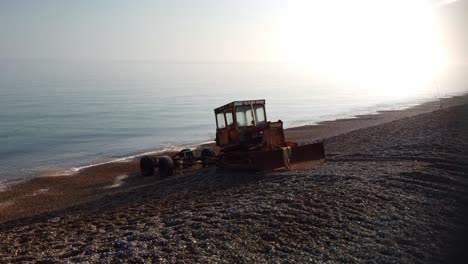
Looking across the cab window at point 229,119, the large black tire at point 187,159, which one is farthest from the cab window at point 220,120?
the large black tire at point 187,159

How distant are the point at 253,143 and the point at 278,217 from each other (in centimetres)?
752

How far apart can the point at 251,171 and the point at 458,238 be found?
26.6 feet

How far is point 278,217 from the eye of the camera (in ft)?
35.3

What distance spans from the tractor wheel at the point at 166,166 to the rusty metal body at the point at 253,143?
320 centimetres

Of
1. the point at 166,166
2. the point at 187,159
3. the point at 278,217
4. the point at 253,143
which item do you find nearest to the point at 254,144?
the point at 253,143

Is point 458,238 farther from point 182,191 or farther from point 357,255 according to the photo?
point 182,191

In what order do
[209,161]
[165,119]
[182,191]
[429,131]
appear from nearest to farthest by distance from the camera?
[182,191], [209,161], [429,131], [165,119]

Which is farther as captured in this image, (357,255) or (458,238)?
(458,238)

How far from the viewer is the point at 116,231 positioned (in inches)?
430

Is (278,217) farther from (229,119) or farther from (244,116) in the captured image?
(229,119)

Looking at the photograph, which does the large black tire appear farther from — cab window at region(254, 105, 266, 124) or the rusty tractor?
cab window at region(254, 105, 266, 124)

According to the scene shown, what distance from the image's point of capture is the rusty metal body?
16.9m

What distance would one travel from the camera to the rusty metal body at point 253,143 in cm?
1688

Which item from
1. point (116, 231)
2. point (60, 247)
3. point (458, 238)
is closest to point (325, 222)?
point (458, 238)
